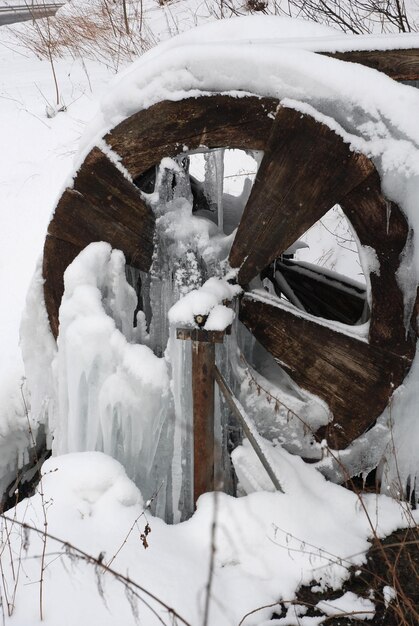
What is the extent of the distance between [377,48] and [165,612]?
218cm

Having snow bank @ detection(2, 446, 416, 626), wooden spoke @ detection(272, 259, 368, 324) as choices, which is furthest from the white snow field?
wooden spoke @ detection(272, 259, 368, 324)

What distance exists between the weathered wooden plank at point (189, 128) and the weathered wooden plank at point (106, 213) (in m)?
0.10

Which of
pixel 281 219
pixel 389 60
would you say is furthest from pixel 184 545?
pixel 389 60

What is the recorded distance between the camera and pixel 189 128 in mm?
2738

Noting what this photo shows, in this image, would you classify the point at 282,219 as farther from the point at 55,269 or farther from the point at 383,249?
the point at 55,269

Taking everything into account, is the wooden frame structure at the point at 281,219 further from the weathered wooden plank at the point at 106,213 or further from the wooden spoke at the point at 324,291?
the wooden spoke at the point at 324,291

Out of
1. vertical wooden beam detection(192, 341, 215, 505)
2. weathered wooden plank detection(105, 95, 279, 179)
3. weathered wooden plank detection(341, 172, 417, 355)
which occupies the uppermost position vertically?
weathered wooden plank detection(105, 95, 279, 179)

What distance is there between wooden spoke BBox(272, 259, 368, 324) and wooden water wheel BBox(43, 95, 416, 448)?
0.79m

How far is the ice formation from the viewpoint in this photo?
2.47m

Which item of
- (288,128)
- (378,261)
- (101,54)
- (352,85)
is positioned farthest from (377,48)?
(101,54)

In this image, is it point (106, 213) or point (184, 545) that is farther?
point (106, 213)

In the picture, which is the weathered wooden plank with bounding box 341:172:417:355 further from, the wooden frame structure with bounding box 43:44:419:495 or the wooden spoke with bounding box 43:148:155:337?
the wooden spoke with bounding box 43:148:155:337

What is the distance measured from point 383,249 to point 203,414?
99 centimetres

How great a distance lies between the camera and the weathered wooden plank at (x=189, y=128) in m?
2.64
